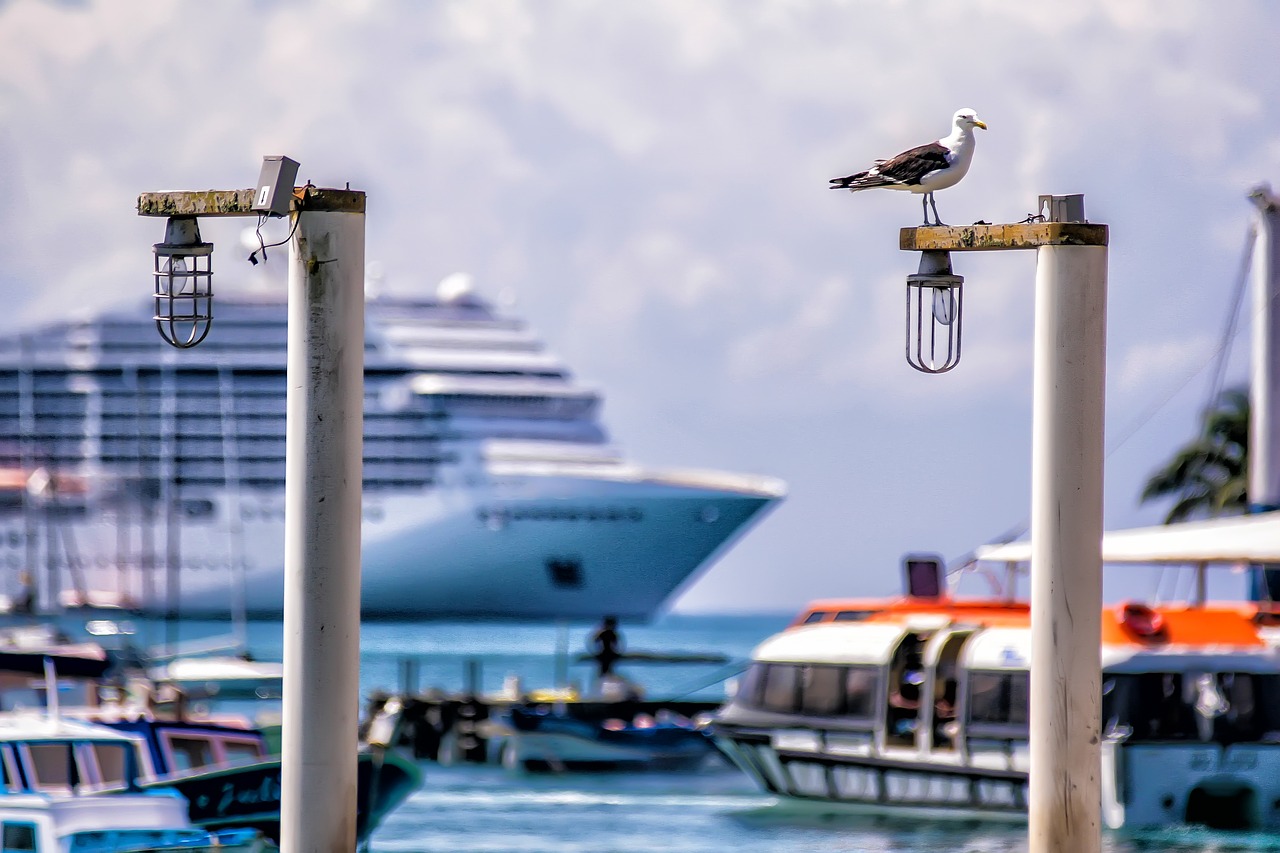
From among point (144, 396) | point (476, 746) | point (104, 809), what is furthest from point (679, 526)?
point (104, 809)

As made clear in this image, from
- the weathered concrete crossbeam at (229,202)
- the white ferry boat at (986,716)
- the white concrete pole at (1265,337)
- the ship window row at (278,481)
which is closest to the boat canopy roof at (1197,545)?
the white ferry boat at (986,716)

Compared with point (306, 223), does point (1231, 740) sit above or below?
below

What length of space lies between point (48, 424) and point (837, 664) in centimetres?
7746

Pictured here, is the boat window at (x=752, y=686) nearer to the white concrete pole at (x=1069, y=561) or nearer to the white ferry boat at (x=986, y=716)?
the white ferry boat at (x=986, y=716)

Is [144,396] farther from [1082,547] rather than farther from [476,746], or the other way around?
[1082,547]

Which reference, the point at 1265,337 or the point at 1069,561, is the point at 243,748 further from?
the point at 1265,337

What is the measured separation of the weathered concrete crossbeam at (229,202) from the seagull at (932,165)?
8.23ft

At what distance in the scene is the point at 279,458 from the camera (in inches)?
3716

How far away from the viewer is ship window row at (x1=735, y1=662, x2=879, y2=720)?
2478cm

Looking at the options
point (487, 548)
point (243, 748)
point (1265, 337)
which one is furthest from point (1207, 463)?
point (487, 548)

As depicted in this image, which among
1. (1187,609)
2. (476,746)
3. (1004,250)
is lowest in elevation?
(476,746)

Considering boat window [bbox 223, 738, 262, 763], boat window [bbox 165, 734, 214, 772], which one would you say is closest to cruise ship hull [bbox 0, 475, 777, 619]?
boat window [bbox 223, 738, 262, 763]

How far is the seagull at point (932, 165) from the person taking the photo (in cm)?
984

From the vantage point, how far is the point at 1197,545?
25.8m
